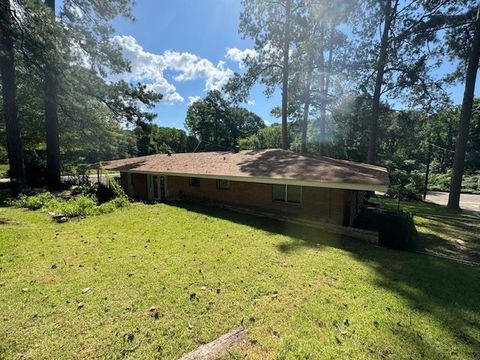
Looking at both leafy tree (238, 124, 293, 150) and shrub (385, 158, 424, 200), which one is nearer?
shrub (385, 158, 424, 200)

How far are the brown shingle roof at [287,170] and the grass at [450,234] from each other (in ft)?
10.3

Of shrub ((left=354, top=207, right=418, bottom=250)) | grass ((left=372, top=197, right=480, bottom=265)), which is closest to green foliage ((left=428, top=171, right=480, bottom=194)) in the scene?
grass ((left=372, top=197, right=480, bottom=265))

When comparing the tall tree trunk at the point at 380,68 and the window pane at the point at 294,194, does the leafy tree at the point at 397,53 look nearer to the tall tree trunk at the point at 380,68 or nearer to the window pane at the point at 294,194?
the tall tree trunk at the point at 380,68

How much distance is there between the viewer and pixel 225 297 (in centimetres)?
468

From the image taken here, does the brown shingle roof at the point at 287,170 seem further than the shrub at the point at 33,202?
No

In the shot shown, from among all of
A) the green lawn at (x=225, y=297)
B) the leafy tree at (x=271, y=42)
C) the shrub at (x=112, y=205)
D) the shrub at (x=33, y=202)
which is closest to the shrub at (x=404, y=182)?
the leafy tree at (x=271, y=42)

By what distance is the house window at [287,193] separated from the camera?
34.9ft

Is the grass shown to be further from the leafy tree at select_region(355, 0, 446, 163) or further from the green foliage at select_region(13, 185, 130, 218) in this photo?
the green foliage at select_region(13, 185, 130, 218)

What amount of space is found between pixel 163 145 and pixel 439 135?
57103 mm

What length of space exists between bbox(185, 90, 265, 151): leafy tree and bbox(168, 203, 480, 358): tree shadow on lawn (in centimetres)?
5117

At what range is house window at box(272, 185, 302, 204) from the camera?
1062cm

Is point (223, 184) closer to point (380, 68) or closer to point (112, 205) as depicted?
point (112, 205)

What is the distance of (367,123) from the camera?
76.5ft

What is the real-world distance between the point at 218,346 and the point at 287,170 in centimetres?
793
